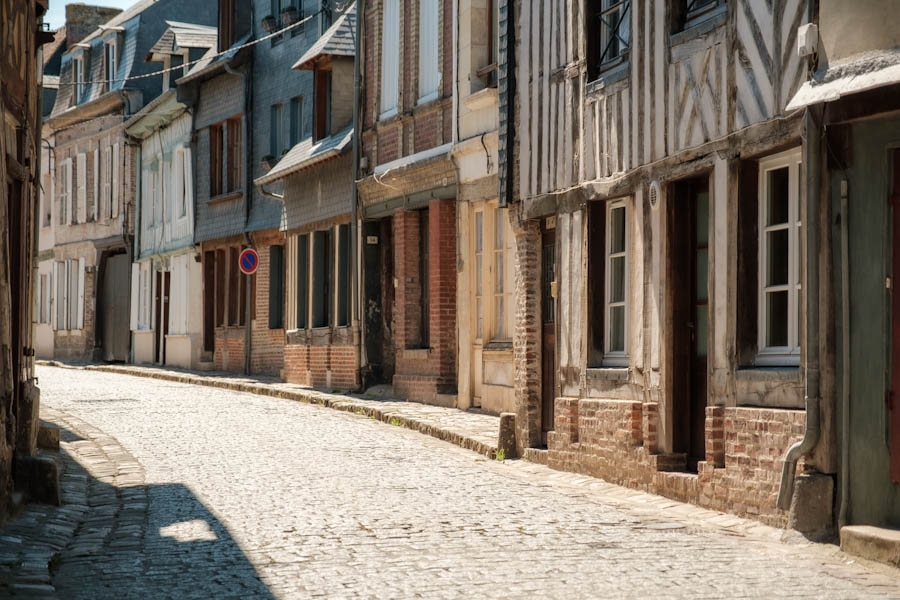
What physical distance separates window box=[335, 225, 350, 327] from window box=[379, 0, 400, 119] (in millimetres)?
2486

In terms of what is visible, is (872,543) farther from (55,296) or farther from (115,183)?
(55,296)

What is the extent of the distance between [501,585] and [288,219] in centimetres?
1829

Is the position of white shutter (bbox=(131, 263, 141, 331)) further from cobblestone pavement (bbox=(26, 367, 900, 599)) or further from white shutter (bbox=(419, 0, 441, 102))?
cobblestone pavement (bbox=(26, 367, 900, 599))

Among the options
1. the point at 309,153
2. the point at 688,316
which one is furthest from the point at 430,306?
the point at 688,316

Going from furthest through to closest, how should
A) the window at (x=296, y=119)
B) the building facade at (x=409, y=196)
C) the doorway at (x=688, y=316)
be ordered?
the window at (x=296, y=119) → the building facade at (x=409, y=196) → the doorway at (x=688, y=316)

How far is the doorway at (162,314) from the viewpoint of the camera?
106ft

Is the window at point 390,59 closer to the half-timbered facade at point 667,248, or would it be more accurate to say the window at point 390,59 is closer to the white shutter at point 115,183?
the half-timbered facade at point 667,248

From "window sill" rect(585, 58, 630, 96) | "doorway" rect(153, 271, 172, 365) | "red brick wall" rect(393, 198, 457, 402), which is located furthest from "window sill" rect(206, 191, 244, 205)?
"window sill" rect(585, 58, 630, 96)

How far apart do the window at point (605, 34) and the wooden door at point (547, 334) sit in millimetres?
1840

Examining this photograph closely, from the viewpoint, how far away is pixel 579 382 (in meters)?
11.6

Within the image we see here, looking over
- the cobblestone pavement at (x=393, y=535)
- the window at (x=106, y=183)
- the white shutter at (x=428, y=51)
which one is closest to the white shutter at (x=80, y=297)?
the window at (x=106, y=183)

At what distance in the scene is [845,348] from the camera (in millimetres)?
7688

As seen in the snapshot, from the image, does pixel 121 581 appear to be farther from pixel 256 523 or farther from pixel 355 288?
pixel 355 288

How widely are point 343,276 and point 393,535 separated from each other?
13946mm
